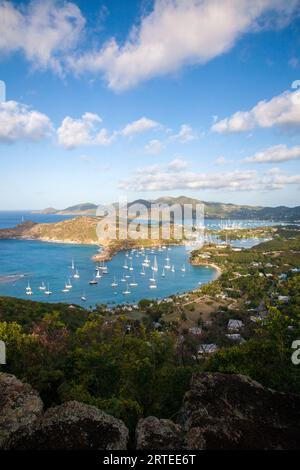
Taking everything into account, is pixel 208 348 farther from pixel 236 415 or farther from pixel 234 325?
pixel 236 415

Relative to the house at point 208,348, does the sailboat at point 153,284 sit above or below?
below

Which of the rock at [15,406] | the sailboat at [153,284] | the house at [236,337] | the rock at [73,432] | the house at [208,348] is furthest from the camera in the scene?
the sailboat at [153,284]

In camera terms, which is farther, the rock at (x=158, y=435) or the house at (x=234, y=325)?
the house at (x=234, y=325)

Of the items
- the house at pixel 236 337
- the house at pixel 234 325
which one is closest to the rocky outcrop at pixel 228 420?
the house at pixel 236 337

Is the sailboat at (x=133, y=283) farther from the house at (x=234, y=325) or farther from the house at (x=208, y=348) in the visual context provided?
the house at (x=208, y=348)

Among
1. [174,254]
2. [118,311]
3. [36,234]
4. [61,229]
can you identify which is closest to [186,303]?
[118,311]

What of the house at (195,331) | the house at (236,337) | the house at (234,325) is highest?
the house at (236,337)

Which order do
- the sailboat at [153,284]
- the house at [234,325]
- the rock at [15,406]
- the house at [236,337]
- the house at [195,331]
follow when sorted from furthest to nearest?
1. the sailboat at [153,284]
2. the house at [234,325]
3. the house at [195,331]
4. the house at [236,337]
5. the rock at [15,406]
